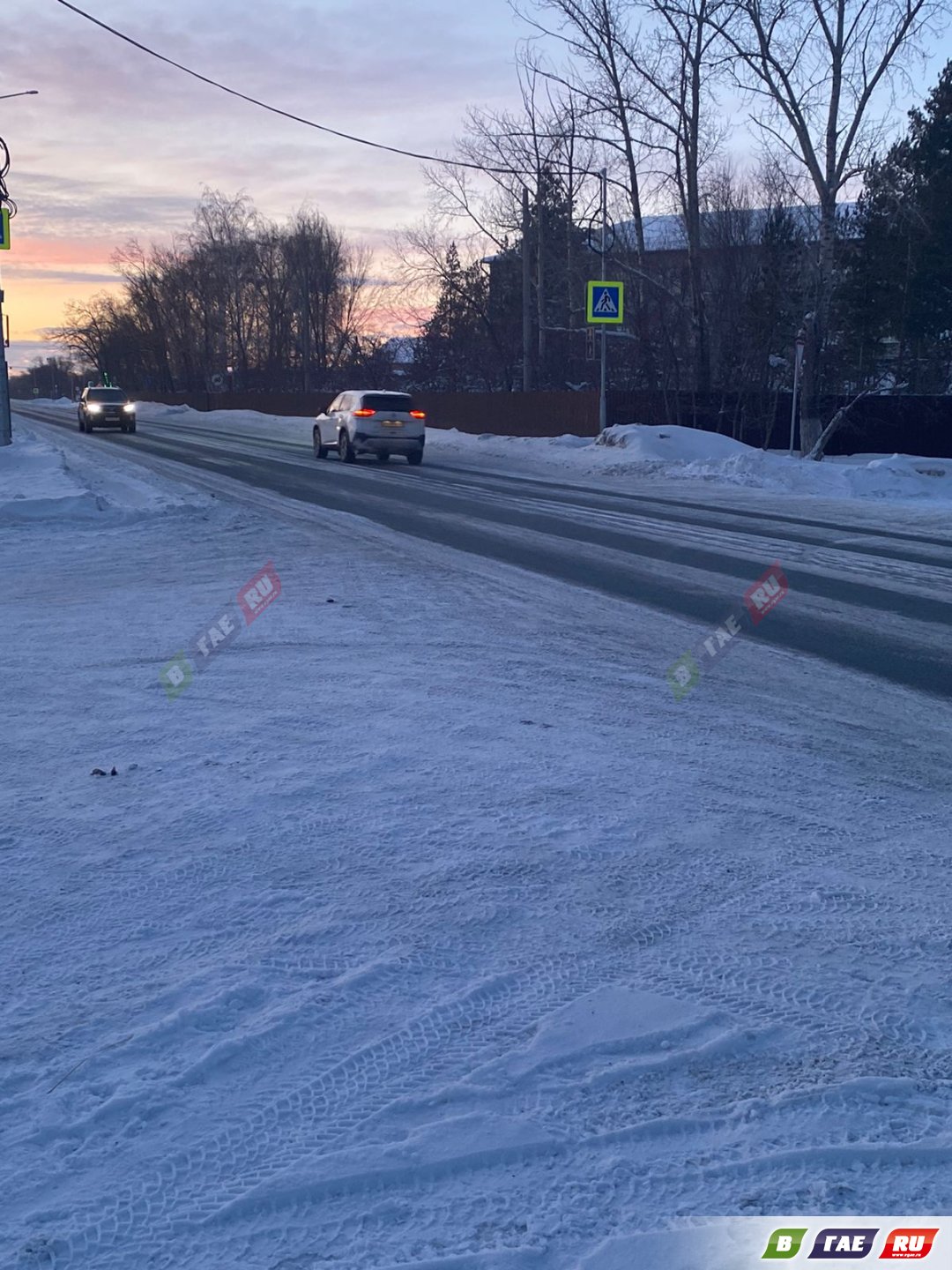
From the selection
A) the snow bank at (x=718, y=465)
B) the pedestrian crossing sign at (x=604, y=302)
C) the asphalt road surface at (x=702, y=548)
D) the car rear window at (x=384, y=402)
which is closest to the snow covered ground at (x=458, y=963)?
the asphalt road surface at (x=702, y=548)

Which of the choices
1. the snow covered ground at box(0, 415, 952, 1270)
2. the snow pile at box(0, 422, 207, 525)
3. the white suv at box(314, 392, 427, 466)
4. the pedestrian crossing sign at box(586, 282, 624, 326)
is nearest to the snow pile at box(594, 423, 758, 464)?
the pedestrian crossing sign at box(586, 282, 624, 326)

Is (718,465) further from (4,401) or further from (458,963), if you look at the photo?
(458,963)

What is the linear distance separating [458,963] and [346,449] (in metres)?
25.1

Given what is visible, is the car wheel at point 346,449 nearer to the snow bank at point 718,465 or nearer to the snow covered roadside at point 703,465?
the snow covered roadside at point 703,465

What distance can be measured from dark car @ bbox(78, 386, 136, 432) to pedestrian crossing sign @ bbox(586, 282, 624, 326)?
25.3m

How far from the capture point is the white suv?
2725 cm

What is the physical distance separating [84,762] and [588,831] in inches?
94.3

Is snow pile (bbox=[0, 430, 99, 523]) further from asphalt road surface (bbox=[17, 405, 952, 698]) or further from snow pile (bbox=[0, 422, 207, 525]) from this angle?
asphalt road surface (bbox=[17, 405, 952, 698])

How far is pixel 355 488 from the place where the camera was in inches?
803

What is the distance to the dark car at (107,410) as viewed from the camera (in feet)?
155

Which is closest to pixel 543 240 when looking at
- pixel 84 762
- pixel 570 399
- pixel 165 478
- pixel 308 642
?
pixel 570 399

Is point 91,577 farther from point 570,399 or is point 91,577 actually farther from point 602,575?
point 570,399

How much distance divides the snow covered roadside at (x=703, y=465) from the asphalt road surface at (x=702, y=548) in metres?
1.99

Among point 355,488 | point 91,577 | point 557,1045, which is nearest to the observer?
point 557,1045
